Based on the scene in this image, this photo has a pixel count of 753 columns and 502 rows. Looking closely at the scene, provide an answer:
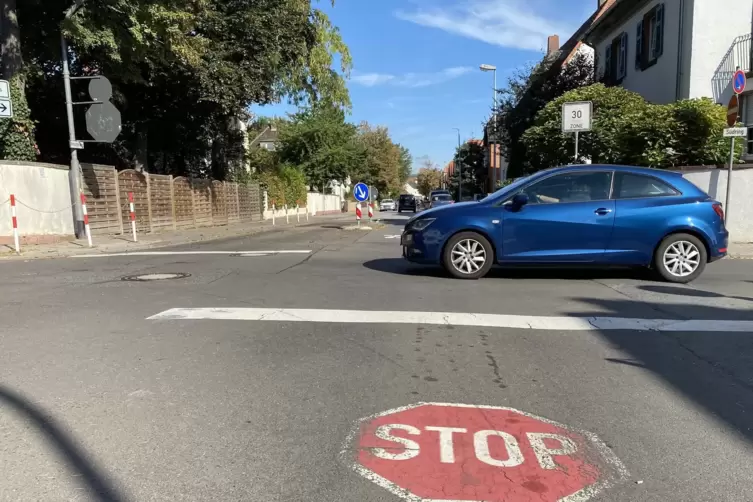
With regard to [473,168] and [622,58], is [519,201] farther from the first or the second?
[473,168]

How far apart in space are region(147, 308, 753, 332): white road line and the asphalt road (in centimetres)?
13

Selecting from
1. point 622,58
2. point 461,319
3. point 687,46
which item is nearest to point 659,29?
point 687,46

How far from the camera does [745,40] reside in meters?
16.0

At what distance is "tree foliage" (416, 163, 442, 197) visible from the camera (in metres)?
121

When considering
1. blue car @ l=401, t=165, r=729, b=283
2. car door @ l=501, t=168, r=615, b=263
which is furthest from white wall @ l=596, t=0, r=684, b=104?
car door @ l=501, t=168, r=615, b=263

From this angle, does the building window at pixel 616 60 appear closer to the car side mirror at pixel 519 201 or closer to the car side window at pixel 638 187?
the car side window at pixel 638 187

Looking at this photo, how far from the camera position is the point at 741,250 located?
12.6 metres

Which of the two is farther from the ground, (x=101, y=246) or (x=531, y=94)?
(x=531, y=94)

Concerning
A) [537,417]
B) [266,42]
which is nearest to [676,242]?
[537,417]

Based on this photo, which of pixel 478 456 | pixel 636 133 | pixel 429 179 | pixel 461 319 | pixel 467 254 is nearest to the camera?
pixel 478 456

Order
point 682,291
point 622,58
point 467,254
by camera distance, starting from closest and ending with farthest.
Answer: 1. point 682,291
2. point 467,254
3. point 622,58

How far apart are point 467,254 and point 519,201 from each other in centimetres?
109

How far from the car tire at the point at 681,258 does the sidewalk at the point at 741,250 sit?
455 centimetres

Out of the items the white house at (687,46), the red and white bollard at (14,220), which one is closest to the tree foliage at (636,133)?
the white house at (687,46)
